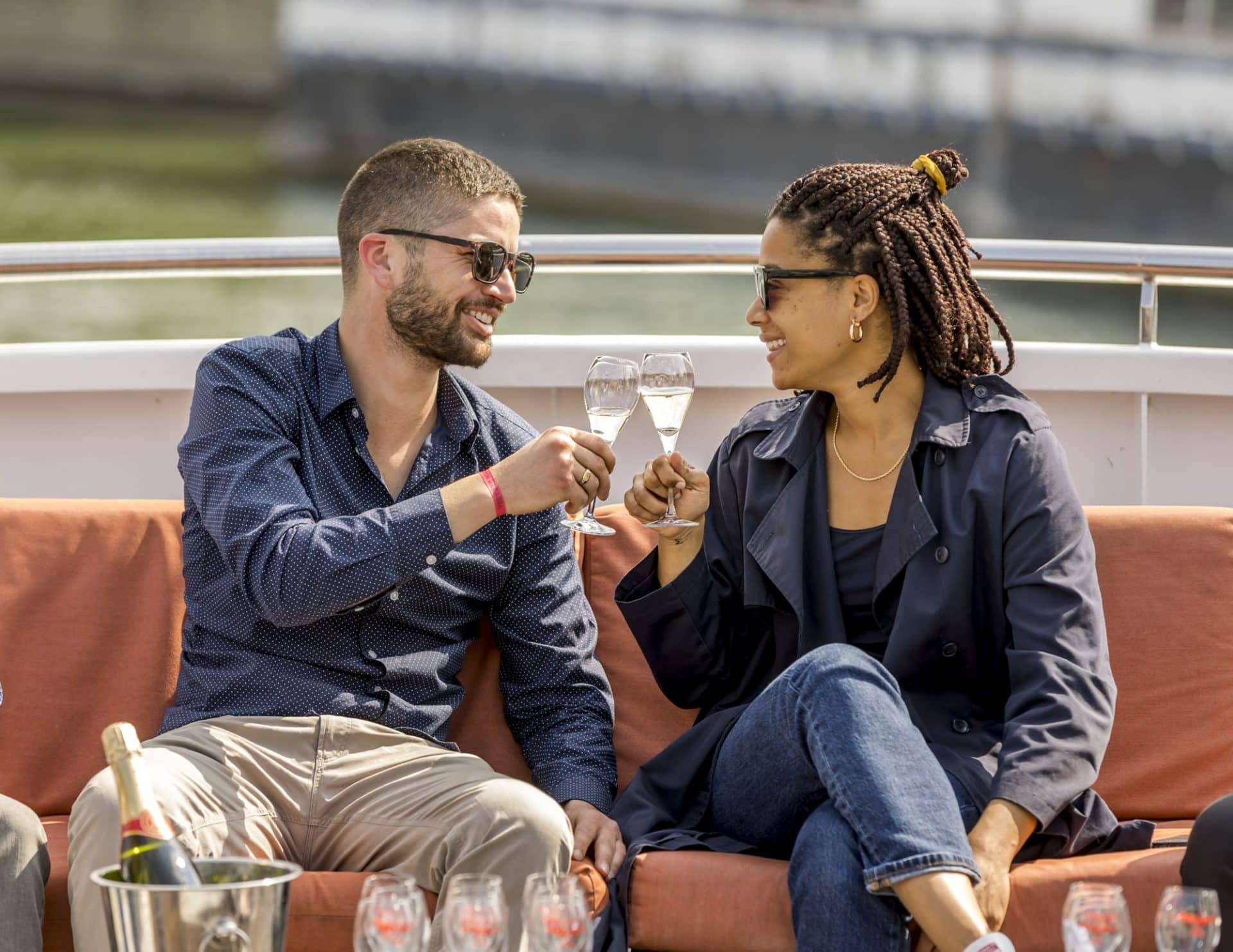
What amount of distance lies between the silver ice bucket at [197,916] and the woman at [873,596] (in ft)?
2.72

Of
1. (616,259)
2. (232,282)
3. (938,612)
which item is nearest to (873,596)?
(938,612)

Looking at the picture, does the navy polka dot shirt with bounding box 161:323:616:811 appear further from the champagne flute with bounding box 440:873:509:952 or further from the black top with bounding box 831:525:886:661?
the champagne flute with bounding box 440:873:509:952

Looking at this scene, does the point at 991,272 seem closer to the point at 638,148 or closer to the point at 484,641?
the point at 484,641

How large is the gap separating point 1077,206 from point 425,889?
23804 millimetres

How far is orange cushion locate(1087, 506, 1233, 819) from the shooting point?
2746mm

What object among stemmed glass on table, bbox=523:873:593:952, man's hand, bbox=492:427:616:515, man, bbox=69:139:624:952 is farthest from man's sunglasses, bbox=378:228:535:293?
stemmed glass on table, bbox=523:873:593:952

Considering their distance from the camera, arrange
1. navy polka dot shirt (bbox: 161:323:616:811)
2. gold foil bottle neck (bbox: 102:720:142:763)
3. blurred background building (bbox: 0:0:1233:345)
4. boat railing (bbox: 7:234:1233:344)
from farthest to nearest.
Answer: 1. blurred background building (bbox: 0:0:1233:345)
2. boat railing (bbox: 7:234:1233:344)
3. navy polka dot shirt (bbox: 161:323:616:811)
4. gold foil bottle neck (bbox: 102:720:142:763)

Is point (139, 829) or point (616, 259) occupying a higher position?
point (616, 259)

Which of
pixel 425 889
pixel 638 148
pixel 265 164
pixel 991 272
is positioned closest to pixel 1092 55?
pixel 638 148

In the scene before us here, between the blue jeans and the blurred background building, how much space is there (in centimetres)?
2030

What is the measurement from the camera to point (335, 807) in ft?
8.00

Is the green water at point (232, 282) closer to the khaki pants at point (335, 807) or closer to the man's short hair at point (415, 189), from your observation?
the man's short hair at point (415, 189)

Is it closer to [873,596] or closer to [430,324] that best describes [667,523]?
[873,596]

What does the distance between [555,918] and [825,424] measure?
4.54 ft
